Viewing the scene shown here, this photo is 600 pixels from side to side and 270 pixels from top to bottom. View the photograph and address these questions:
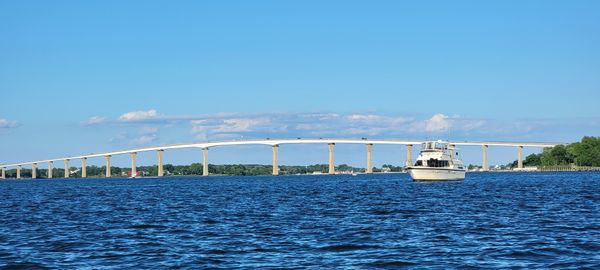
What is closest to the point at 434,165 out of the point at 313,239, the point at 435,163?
the point at 435,163

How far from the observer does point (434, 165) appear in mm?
113500

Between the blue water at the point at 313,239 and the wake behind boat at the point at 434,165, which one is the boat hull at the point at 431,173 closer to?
the wake behind boat at the point at 434,165

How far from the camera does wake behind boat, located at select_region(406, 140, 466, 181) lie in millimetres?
111688

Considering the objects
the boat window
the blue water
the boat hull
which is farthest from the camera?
the boat window

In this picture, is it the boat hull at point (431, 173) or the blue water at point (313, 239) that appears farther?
the boat hull at point (431, 173)

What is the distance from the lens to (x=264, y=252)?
27.2 m

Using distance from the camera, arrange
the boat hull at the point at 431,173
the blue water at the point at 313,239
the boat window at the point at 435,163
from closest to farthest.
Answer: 1. the blue water at the point at 313,239
2. the boat hull at the point at 431,173
3. the boat window at the point at 435,163

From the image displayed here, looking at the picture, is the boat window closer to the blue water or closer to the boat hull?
the boat hull

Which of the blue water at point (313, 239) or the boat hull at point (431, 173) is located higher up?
the boat hull at point (431, 173)

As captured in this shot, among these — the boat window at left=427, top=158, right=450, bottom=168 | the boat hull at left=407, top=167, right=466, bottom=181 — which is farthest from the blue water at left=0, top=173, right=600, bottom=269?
the boat window at left=427, top=158, right=450, bottom=168

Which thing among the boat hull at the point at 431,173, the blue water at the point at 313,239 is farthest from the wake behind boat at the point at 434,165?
the blue water at the point at 313,239

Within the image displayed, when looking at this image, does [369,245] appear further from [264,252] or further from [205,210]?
[205,210]

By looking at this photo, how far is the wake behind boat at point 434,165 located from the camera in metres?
112

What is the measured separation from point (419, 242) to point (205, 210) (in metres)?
24.6
